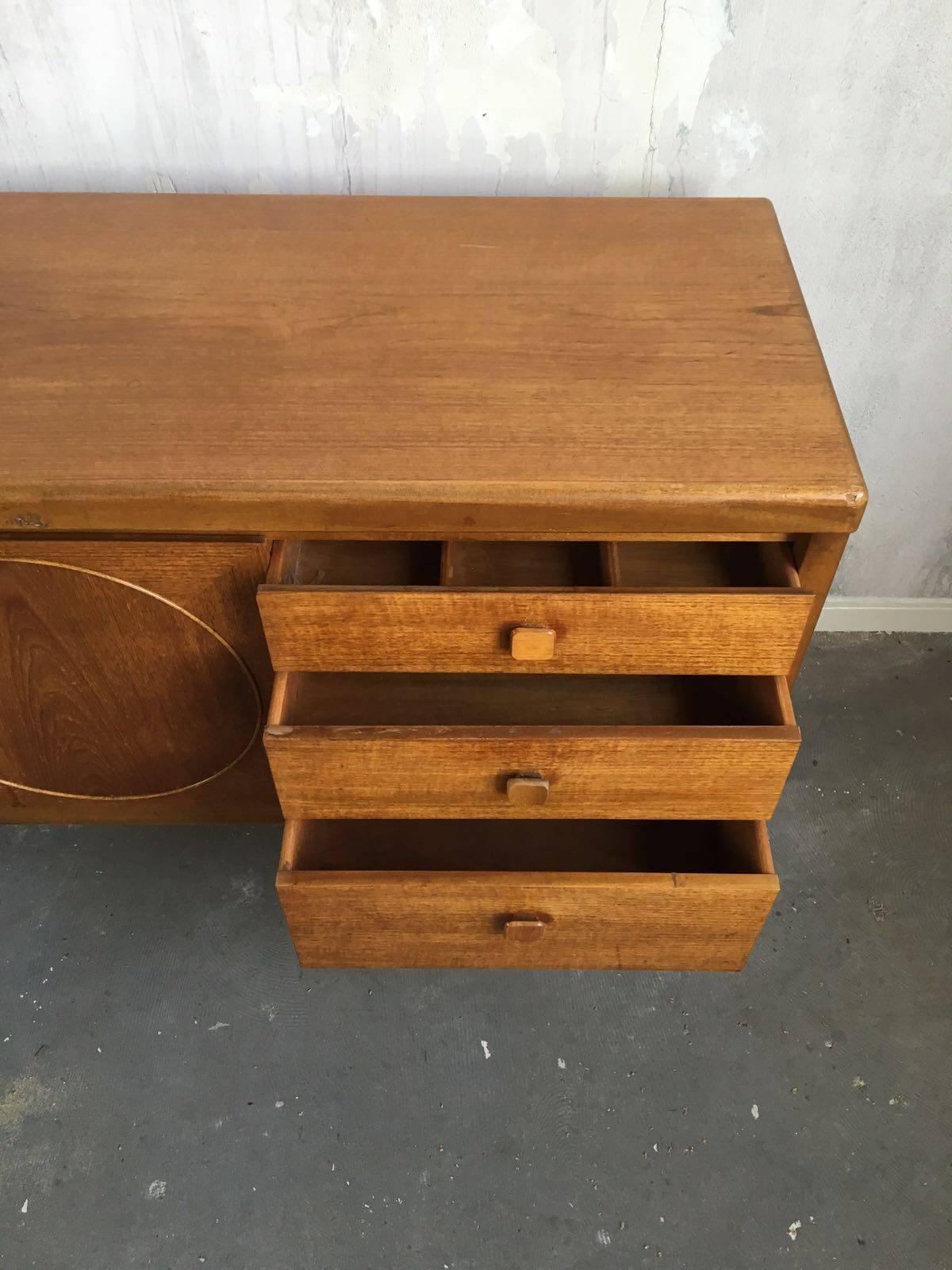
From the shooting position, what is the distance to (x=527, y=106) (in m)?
0.98

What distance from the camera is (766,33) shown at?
0.93 meters

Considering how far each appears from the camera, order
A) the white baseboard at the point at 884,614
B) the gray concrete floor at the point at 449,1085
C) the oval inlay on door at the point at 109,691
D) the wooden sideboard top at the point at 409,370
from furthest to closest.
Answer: the white baseboard at the point at 884,614
the gray concrete floor at the point at 449,1085
the oval inlay on door at the point at 109,691
the wooden sideboard top at the point at 409,370

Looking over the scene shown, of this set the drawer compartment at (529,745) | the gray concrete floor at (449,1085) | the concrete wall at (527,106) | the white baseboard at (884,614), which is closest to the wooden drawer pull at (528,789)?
the drawer compartment at (529,745)

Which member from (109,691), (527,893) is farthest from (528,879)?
(109,691)

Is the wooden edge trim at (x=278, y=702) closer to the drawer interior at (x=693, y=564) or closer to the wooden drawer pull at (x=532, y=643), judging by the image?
the wooden drawer pull at (x=532, y=643)

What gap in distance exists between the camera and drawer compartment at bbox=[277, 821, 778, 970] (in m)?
0.88

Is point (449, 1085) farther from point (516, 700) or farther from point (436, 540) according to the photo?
point (436, 540)

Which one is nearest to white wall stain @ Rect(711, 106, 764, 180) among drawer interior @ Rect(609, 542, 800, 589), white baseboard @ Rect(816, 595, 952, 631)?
drawer interior @ Rect(609, 542, 800, 589)

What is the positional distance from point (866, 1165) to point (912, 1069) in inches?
4.7

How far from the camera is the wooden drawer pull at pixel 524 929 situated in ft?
2.97

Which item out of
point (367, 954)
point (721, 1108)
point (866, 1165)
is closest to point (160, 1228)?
point (367, 954)

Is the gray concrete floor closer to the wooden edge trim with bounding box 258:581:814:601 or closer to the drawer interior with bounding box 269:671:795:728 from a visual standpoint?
the drawer interior with bounding box 269:671:795:728

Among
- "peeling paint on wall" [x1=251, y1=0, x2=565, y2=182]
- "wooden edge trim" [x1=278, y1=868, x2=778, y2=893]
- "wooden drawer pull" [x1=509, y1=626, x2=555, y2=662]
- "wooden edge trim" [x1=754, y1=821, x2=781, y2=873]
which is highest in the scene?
"peeling paint on wall" [x1=251, y1=0, x2=565, y2=182]

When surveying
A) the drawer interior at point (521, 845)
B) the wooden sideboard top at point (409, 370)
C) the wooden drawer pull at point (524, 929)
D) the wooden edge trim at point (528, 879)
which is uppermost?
the wooden sideboard top at point (409, 370)
